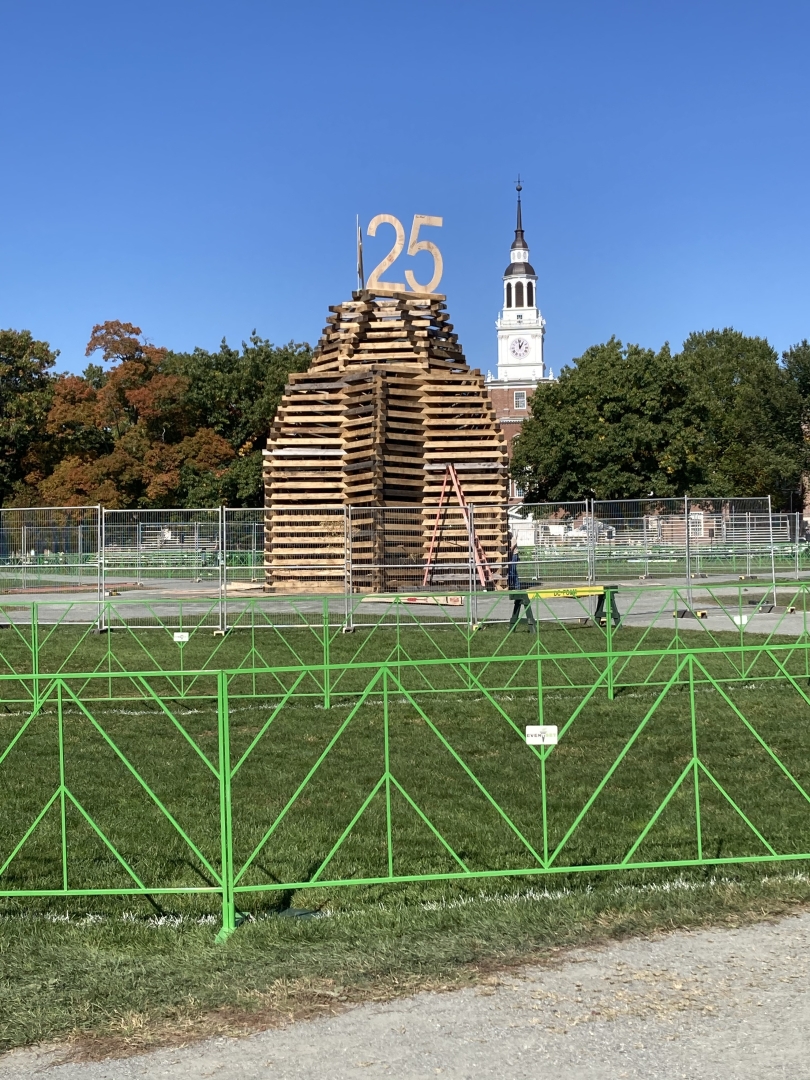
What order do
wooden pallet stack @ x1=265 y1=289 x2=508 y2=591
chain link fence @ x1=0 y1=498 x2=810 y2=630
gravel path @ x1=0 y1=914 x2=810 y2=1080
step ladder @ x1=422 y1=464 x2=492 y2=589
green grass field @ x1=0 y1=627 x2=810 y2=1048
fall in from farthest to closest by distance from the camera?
wooden pallet stack @ x1=265 y1=289 x2=508 y2=591 < step ladder @ x1=422 y1=464 x2=492 y2=589 < chain link fence @ x1=0 y1=498 x2=810 y2=630 < green grass field @ x1=0 y1=627 x2=810 y2=1048 < gravel path @ x1=0 y1=914 x2=810 y2=1080

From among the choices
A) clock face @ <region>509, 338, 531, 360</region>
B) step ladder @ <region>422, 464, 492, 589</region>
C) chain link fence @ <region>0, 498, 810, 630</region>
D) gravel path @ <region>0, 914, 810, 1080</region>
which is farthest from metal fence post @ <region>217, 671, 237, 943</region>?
clock face @ <region>509, 338, 531, 360</region>

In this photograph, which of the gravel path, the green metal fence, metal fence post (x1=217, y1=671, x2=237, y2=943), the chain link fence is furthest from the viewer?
the chain link fence

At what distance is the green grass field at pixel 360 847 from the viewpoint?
18.5ft

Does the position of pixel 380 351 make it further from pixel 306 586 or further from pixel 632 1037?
pixel 632 1037

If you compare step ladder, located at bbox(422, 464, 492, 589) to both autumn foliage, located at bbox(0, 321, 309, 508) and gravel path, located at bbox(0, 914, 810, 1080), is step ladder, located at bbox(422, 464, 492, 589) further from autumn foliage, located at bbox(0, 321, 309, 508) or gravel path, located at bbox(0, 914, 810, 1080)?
autumn foliage, located at bbox(0, 321, 309, 508)

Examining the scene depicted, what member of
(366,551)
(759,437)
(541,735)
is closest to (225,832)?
(541,735)

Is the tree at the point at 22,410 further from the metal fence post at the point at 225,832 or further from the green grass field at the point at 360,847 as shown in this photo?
the metal fence post at the point at 225,832

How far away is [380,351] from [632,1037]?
2648 cm

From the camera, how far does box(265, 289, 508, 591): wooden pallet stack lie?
28391 millimetres

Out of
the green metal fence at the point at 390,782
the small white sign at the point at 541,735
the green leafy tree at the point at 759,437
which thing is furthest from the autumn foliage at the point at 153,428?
the small white sign at the point at 541,735

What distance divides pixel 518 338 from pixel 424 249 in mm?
95748

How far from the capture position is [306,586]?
28.6m

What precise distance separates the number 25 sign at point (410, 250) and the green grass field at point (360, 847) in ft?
61.6

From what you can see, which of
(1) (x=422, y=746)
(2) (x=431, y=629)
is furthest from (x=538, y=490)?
(1) (x=422, y=746)
